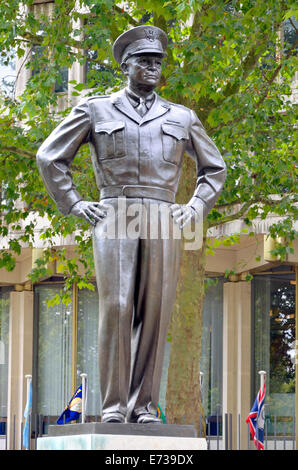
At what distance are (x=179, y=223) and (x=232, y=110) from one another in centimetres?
988

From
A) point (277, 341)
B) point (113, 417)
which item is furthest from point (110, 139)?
point (277, 341)

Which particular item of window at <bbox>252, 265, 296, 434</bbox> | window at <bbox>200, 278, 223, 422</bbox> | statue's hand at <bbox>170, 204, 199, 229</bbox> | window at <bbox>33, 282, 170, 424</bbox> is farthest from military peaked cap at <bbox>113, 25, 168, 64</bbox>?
window at <bbox>33, 282, 170, 424</bbox>

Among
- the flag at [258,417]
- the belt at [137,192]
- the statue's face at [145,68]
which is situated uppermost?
the statue's face at [145,68]

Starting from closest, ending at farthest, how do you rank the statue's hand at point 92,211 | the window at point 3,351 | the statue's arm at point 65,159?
1. the statue's hand at point 92,211
2. the statue's arm at point 65,159
3. the window at point 3,351

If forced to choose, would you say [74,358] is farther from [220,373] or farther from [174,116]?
[174,116]

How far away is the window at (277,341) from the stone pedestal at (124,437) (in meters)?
17.8

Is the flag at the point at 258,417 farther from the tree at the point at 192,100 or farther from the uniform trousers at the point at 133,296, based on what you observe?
the uniform trousers at the point at 133,296

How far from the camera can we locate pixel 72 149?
739cm

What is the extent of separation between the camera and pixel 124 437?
22.0 feet

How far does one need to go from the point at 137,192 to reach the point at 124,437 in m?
1.59

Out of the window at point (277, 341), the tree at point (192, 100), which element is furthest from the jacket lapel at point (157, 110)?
the window at point (277, 341)

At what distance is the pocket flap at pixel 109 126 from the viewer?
288 inches

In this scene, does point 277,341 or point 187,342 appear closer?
point 187,342

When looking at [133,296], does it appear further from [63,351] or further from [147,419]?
[63,351]
